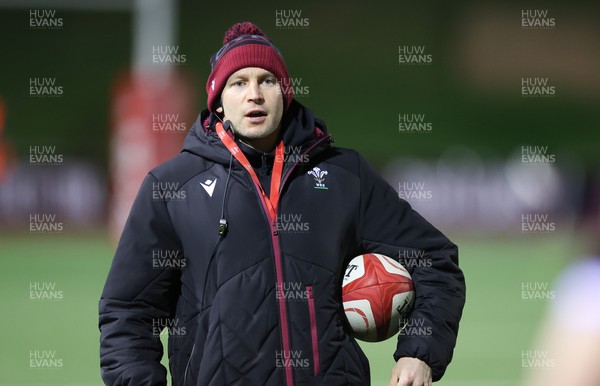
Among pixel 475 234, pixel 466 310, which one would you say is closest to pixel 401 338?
pixel 466 310

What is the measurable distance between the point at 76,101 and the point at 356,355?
13.4m

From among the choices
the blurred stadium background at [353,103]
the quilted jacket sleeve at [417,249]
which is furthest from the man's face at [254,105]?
the blurred stadium background at [353,103]

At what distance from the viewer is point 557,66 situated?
15.8 m

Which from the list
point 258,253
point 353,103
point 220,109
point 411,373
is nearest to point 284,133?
point 220,109

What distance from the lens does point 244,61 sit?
2.45 meters

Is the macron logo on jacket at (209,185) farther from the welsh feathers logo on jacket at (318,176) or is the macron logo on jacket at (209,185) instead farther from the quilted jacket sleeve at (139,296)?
the welsh feathers logo on jacket at (318,176)

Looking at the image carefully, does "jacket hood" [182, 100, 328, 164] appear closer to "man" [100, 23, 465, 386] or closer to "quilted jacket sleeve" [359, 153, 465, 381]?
"man" [100, 23, 465, 386]

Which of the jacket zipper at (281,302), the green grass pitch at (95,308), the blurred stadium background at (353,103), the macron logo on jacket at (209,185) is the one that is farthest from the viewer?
the blurred stadium background at (353,103)

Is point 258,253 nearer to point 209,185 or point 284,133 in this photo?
point 209,185

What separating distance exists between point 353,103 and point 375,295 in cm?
1322

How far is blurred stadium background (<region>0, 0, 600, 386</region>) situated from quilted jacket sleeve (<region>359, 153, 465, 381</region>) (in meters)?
9.36

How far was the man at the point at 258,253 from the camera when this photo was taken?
7.25 ft

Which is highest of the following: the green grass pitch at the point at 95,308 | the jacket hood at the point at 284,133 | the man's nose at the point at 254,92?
the man's nose at the point at 254,92

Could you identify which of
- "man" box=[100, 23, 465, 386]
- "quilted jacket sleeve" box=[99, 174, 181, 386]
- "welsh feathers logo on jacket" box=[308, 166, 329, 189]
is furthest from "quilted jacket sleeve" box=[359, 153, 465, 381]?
"quilted jacket sleeve" box=[99, 174, 181, 386]
